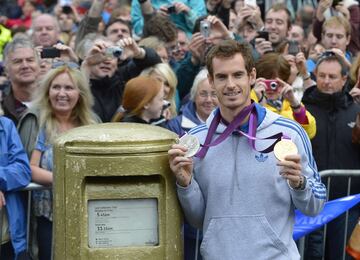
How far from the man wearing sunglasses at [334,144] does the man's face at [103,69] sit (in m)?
1.71

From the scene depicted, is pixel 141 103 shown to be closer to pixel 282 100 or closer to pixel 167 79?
pixel 167 79

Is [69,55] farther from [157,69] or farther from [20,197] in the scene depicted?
[20,197]

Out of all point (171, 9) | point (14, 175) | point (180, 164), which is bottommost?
point (14, 175)

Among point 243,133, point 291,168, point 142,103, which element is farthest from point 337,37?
point 291,168

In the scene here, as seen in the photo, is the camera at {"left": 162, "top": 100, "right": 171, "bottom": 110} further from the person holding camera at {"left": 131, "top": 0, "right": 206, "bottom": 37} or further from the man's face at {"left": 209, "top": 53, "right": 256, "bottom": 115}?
the man's face at {"left": 209, "top": 53, "right": 256, "bottom": 115}

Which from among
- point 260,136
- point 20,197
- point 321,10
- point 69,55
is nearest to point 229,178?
point 260,136

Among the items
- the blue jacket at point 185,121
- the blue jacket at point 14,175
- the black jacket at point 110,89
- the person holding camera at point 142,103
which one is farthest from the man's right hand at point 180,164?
the black jacket at point 110,89

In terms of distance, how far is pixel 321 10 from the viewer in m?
11.3

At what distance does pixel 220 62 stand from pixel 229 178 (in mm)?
624

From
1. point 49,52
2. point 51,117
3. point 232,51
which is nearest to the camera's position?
point 232,51

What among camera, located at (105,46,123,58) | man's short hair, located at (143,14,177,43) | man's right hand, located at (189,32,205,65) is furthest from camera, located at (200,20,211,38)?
camera, located at (105,46,123,58)

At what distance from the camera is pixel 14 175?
6.61m

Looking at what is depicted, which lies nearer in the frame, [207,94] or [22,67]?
[207,94]

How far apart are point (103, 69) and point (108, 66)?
51 mm
